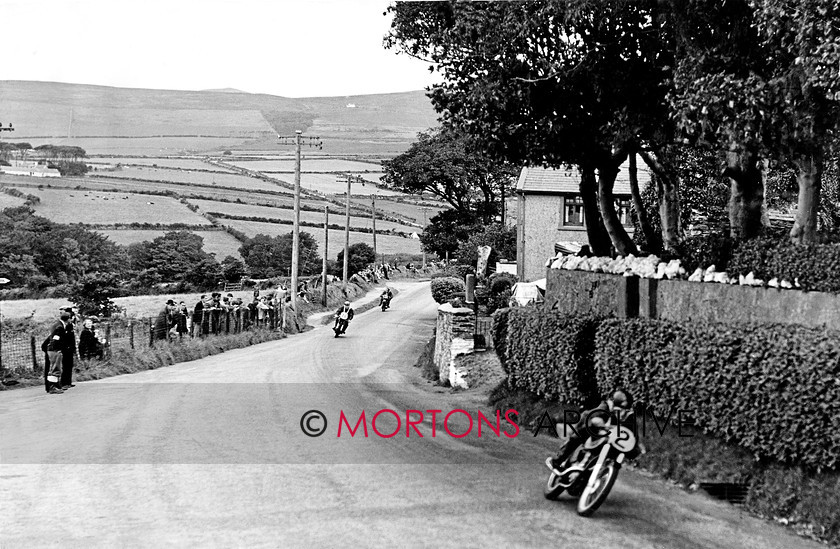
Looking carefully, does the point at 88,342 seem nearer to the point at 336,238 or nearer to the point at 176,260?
the point at 176,260

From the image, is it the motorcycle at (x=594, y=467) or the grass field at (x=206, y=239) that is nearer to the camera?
the motorcycle at (x=594, y=467)

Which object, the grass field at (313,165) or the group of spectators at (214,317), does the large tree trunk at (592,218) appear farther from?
the grass field at (313,165)

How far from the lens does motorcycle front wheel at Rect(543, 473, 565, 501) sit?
919 centimetres

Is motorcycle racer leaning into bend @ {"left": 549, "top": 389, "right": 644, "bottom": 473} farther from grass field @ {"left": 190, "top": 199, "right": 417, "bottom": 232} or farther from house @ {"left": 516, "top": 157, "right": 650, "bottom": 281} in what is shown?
grass field @ {"left": 190, "top": 199, "right": 417, "bottom": 232}

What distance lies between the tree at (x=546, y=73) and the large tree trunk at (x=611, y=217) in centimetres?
64

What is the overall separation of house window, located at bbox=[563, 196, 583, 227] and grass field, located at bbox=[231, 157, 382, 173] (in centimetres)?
6052

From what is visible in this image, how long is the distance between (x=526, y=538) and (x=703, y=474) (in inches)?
116

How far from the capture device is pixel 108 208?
8081 cm

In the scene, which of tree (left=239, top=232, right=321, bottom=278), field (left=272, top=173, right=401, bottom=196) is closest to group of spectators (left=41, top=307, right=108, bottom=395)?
tree (left=239, top=232, right=321, bottom=278)

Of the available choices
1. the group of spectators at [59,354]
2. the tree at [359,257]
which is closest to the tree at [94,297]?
the group of spectators at [59,354]

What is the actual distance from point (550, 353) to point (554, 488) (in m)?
4.82

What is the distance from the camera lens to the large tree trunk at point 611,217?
57.0 feet

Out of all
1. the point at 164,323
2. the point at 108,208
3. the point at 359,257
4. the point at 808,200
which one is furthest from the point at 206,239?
the point at 808,200

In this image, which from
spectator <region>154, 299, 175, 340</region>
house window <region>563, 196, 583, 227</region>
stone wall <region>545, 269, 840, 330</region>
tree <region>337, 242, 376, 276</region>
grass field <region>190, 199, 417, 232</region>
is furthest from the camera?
grass field <region>190, 199, 417, 232</region>
